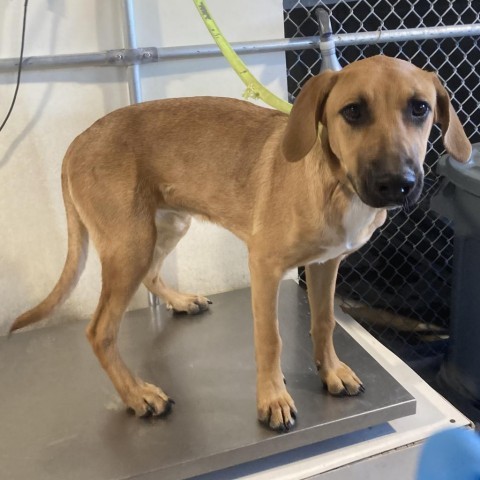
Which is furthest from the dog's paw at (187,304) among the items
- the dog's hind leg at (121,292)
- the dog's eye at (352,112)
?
the dog's eye at (352,112)

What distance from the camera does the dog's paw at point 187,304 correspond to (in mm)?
2340

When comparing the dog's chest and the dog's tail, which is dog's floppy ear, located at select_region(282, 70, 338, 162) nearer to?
the dog's chest

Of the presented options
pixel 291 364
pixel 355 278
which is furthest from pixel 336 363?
pixel 355 278

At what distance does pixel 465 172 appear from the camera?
2.03 meters

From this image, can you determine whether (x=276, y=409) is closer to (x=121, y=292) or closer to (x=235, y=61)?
(x=121, y=292)

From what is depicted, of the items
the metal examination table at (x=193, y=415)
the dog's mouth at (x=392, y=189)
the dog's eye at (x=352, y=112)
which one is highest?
the dog's eye at (x=352, y=112)

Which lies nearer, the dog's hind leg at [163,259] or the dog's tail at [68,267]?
the dog's tail at [68,267]

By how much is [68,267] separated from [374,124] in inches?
41.5

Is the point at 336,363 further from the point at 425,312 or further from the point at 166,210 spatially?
the point at 425,312

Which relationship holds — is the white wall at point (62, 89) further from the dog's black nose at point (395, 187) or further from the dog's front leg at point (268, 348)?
the dog's black nose at point (395, 187)

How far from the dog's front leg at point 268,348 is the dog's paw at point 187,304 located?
2.41 ft

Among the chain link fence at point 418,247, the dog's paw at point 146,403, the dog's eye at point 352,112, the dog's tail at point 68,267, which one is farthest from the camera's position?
the chain link fence at point 418,247

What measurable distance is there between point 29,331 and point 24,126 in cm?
79

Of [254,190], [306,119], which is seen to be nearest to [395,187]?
[306,119]
